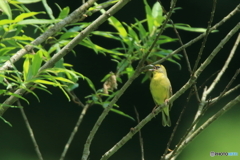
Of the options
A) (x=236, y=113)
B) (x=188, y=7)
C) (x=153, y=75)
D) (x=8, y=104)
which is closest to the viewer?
(x=8, y=104)

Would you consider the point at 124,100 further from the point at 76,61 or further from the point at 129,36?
the point at 129,36

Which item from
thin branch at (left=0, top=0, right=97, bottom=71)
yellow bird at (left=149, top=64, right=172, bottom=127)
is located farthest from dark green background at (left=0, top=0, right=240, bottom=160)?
thin branch at (left=0, top=0, right=97, bottom=71)

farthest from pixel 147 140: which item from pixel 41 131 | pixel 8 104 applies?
pixel 8 104

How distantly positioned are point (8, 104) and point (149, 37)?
40.5 inches

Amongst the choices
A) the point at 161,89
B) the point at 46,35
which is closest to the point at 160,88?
the point at 161,89

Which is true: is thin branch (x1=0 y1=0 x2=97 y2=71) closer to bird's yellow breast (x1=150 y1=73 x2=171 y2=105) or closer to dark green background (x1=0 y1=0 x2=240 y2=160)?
bird's yellow breast (x1=150 y1=73 x2=171 y2=105)

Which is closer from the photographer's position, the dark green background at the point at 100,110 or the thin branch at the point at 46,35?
the thin branch at the point at 46,35

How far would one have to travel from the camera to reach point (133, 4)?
18.4 ft

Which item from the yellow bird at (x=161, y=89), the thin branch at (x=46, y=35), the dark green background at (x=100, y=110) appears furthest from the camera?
the dark green background at (x=100, y=110)

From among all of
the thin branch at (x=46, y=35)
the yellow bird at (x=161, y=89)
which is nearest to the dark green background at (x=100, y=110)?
the yellow bird at (x=161, y=89)

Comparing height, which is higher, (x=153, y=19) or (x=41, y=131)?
(x=153, y=19)

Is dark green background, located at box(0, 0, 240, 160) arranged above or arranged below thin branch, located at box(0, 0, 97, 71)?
below

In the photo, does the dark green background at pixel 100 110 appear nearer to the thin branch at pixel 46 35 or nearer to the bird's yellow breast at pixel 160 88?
the bird's yellow breast at pixel 160 88

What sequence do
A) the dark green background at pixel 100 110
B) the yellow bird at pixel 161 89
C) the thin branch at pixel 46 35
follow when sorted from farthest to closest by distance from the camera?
the dark green background at pixel 100 110 < the yellow bird at pixel 161 89 < the thin branch at pixel 46 35
